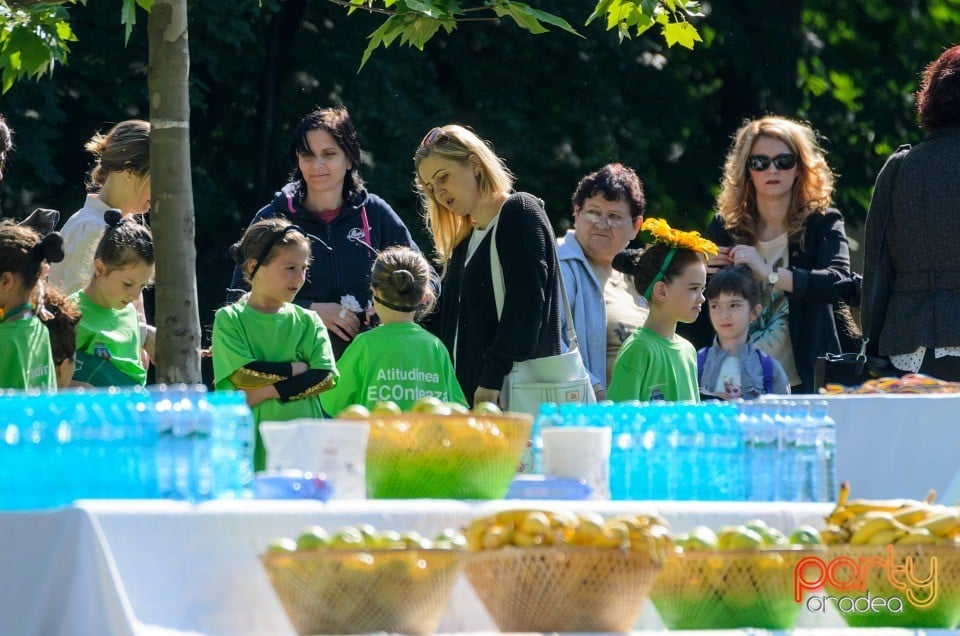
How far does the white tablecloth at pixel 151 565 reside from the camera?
3127 millimetres

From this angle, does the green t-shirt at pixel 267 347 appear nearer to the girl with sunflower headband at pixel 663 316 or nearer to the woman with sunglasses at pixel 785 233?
the girl with sunflower headband at pixel 663 316

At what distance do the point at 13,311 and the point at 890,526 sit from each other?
10.1 ft

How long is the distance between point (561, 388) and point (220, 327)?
1134 mm

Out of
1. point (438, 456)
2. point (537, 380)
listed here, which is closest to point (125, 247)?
point (537, 380)

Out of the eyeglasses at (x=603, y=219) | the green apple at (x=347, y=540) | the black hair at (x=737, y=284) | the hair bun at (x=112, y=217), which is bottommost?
the green apple at (x=347, y=540)

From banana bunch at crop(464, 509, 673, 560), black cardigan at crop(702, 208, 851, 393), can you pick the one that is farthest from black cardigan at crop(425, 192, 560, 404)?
banana bunch at crop(464, 509, 673, 560)

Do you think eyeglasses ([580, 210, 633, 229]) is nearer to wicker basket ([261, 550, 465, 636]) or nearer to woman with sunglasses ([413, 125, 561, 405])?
woman with sunglasses ([413, 125, 561, 405])

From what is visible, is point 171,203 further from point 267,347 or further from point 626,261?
point 626,261

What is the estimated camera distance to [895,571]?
3.57m

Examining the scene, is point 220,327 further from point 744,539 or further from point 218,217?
point 218,217

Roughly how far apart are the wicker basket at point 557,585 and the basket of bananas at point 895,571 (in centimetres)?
49

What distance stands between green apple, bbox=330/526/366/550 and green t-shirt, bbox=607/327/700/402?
9.94 feet

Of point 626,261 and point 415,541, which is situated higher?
point 626,261

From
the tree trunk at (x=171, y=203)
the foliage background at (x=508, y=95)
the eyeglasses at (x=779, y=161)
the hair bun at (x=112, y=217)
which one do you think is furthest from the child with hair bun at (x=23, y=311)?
the foliage background at (x=508, y=95)
